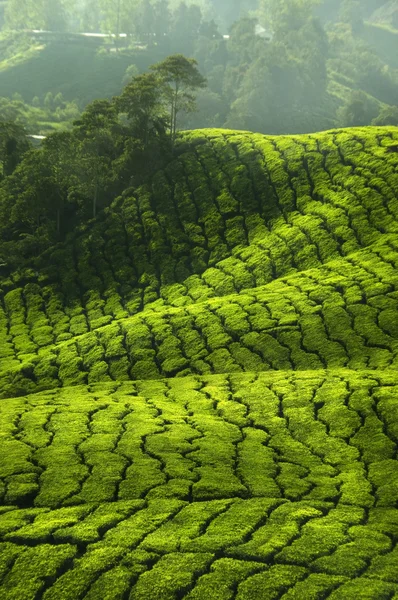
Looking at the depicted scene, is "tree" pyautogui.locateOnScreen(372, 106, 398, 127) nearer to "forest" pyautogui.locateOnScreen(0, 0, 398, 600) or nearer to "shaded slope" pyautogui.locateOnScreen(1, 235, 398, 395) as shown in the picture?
"forest" pyautogui.locateOnScreen(0, 0, 398, 600)

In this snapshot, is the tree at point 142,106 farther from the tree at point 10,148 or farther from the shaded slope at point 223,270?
the tree at point 10,148

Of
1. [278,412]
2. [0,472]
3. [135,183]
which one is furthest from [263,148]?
[0,472]

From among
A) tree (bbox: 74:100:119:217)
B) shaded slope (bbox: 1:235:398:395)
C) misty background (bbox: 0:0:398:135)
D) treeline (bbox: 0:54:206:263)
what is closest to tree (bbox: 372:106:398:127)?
misty background (bbox: 0:0:398:135)

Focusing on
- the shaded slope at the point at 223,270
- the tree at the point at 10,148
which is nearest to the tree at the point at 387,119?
the shaded slope at the point at 223,270

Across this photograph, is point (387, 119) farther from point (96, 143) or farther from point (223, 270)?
point (223, 270)

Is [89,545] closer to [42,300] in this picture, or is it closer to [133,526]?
[133,526]

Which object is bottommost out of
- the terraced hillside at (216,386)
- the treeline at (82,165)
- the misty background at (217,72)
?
the terraced hillside at (216,386)

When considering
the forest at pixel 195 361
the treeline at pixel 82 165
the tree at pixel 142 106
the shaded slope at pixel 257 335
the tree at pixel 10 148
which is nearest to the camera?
the forest at pixel 195 361

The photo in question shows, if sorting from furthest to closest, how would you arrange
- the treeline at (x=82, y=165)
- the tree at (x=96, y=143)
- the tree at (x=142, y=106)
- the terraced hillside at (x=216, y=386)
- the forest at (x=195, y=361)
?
the tree at (x=142, y=106) < the tree at (x=96, y=143) < the treeline at (x=82, y=165) < the forest at (x=195, y=361) < the terraced hillside at (x=216, y=386)
